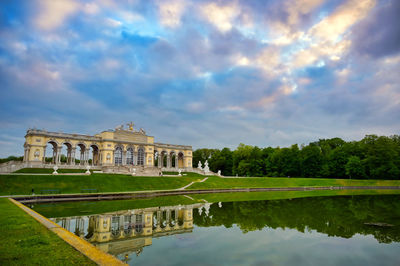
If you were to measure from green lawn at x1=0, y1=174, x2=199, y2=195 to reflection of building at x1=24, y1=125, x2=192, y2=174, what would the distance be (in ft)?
47.1

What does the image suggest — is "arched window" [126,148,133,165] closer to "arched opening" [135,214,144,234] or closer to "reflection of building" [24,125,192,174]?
"reflection of building" [24,125,192,174]

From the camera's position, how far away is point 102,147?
61406 millimetres

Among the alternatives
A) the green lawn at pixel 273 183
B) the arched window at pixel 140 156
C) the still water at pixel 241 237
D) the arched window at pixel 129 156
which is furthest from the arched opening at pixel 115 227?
the arched window at pixel 140 156

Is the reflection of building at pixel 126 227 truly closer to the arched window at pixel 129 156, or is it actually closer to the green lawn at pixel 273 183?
the green lawn at pixel 273 183

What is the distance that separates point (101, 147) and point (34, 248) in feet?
188

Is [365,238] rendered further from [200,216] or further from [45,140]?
[45,140]

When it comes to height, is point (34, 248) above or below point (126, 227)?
above

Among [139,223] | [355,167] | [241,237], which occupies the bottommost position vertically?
[241,237]

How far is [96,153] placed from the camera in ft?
213

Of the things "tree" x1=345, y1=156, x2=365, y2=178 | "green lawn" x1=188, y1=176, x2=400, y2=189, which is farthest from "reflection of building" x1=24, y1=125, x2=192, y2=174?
"tree" x1=345, y1=156, x2=365, y2=178

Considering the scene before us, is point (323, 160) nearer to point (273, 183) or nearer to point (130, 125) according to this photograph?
point (273, 183)

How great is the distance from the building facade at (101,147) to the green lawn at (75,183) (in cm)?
1427

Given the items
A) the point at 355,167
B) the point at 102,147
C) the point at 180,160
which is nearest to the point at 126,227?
the point at 102,147

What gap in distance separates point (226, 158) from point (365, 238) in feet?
275
